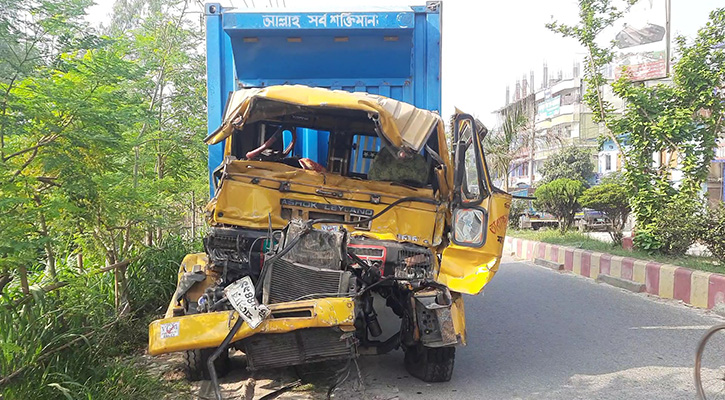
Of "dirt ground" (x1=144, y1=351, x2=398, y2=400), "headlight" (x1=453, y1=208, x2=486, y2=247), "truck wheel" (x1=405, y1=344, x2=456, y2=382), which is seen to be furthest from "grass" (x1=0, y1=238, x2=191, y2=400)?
"headlight" (x1=453, y1=208, x2=486, y2=247)

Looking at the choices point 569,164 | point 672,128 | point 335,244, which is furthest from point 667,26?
point 569,164

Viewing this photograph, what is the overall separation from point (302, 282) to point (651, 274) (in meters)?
6.94

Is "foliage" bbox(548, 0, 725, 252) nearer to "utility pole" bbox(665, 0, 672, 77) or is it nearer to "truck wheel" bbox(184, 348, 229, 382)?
"utility pole" bbox(665, 0, 672, 77)

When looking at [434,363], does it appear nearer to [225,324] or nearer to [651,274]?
[225,324]

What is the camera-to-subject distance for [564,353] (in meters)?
5.61

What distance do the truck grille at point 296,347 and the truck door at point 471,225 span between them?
1051mm

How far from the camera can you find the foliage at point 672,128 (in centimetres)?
962

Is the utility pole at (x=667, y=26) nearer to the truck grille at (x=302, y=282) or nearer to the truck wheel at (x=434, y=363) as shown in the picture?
the truck wheel at (x=434, y=363)

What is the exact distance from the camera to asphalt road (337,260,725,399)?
4523 mm

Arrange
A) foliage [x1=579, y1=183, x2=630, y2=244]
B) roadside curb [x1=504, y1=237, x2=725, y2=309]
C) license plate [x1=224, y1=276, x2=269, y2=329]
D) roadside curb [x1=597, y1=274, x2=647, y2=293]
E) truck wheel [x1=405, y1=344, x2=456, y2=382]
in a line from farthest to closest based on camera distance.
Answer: foliage [x1=579, y1=183, x2=630, y2=244], roadside curb [x1=597, y1=274, x2=647, y2=293], roadside curb [x1=504, y1=237, x2=725, y2=309], truck wheel [x1=405, y1=344, x2=456, y2=382], license plate [x1=224, y1=276, x2=269, y2=329]

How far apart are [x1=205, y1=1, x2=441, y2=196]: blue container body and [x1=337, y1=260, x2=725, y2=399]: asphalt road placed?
222 cm

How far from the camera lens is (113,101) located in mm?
4629

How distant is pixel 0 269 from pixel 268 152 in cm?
234

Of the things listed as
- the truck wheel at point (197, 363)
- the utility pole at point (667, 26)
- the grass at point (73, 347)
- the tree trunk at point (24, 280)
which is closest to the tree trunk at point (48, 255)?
the grass at point (73, 347)
